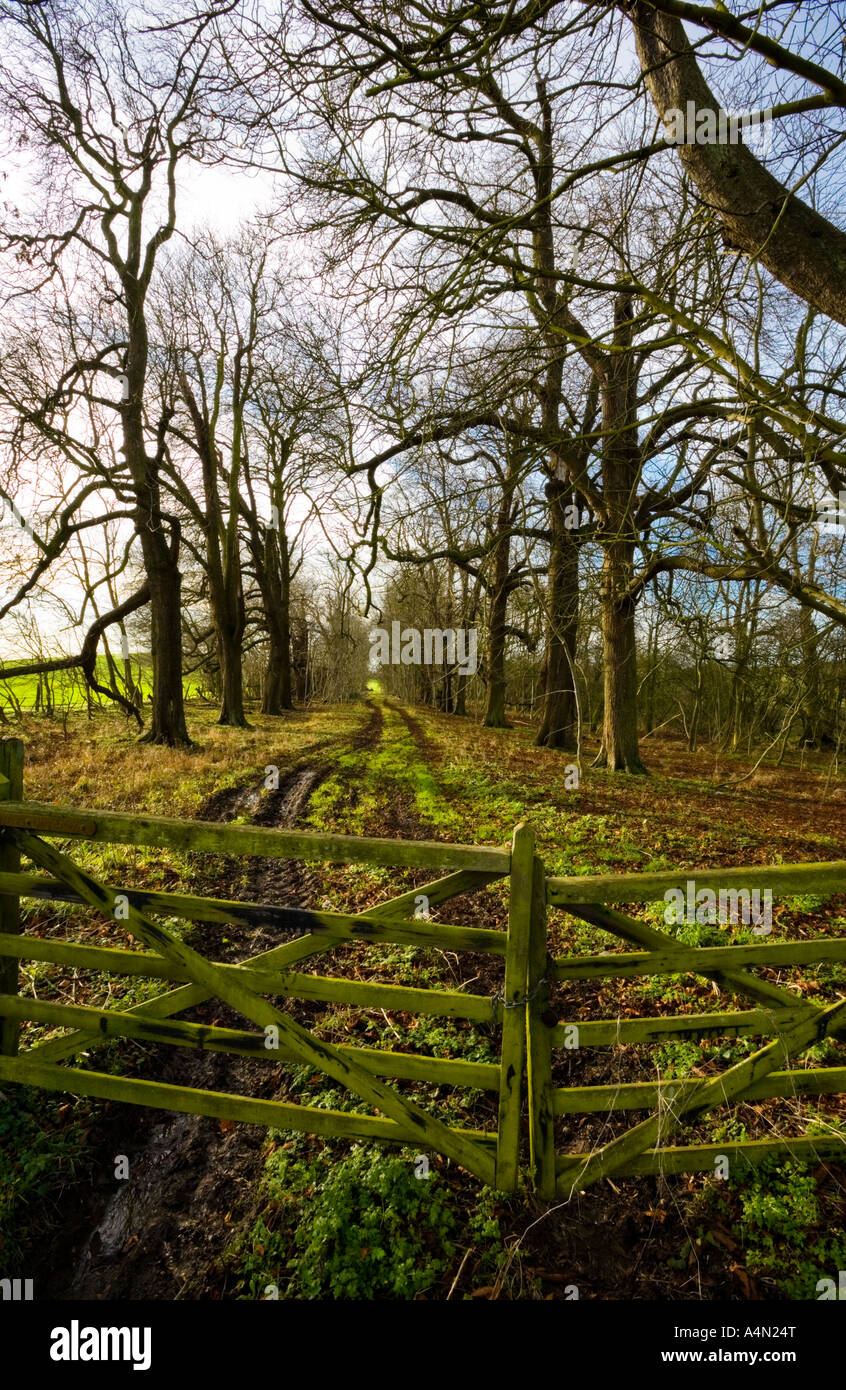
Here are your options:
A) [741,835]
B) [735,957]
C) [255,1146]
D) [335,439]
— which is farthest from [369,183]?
[741,835]

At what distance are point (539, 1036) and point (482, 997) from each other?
30cm

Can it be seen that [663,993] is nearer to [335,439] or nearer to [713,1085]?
[713,1085]

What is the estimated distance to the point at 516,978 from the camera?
244 centimetres

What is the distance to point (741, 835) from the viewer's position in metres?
8.16

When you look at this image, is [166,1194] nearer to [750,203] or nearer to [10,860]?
[10,860]

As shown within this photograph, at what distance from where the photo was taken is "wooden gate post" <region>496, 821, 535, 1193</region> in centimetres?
240

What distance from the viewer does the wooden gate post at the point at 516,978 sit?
7.86 ft

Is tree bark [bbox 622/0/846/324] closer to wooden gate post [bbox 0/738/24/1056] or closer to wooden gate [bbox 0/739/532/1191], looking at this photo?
wooden gate [bbox 0/739/532/1191]

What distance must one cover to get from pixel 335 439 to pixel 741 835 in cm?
753

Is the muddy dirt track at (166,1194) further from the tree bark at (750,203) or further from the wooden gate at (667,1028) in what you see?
the tree bark at (750,203)

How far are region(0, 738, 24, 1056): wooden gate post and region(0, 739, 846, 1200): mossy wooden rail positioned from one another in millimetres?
228

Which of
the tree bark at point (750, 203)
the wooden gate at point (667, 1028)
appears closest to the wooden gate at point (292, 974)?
the wooden gate at point (667, 1028)

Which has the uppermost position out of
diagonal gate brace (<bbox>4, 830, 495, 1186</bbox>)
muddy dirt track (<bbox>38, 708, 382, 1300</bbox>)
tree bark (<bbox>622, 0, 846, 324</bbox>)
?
tree bark (<bbox>622, 0, 846, 324</bbox>)

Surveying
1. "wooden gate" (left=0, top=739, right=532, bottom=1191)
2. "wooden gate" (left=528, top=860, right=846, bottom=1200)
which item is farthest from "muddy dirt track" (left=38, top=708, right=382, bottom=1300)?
"wooden gate" (left=528, top=860, right=846, bottom=1200)
